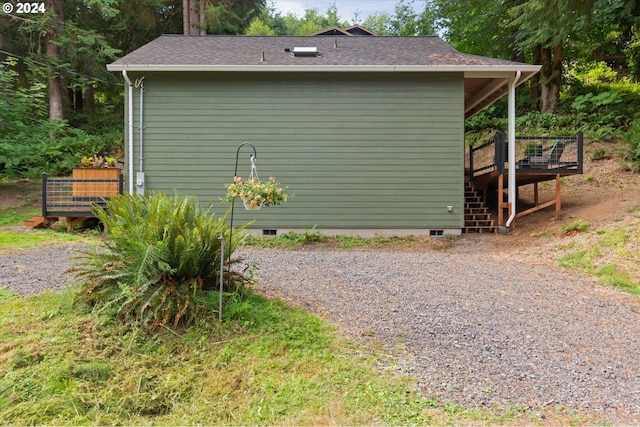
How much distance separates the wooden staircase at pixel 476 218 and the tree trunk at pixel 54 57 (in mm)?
13763

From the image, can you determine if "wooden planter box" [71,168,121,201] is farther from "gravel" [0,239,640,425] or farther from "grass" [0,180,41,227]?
"grass" [0,180,41,227]

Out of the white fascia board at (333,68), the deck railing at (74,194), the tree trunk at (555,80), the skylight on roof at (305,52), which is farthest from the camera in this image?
the tree trunk at (555,80)

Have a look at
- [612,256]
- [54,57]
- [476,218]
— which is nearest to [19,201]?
[54,57]

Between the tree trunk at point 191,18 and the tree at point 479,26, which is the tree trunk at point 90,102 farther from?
the tree at point 479,26

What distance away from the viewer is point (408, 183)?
329 inches

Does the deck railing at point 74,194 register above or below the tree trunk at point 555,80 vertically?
below

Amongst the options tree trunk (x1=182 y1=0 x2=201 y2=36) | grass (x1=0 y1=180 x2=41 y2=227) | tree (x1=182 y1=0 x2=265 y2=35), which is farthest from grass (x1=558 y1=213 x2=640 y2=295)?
tree trunk (x1=182 y1=0 x2=201 y2=36)

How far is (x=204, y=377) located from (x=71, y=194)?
7.36 m

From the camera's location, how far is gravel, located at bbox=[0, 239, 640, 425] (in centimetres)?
260

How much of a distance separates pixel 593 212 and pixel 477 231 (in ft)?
6.94

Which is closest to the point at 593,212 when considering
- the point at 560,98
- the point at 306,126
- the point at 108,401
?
the point at 306,126

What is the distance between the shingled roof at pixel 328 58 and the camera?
7941 mm

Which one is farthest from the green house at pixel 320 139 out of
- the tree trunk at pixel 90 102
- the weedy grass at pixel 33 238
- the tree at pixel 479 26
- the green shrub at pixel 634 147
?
the tree trunk at pixel 90 102

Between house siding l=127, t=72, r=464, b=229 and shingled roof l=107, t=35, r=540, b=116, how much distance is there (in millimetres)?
303
